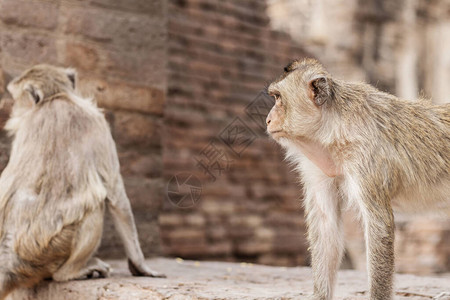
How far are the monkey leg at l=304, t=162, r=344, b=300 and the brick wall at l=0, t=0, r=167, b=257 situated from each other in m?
1.75

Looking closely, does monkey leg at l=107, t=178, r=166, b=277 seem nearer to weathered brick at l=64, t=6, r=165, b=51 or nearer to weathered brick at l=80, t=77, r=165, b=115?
weathered brick at l=80, t=77, r=165, b=115

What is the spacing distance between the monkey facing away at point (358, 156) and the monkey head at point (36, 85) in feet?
4.44

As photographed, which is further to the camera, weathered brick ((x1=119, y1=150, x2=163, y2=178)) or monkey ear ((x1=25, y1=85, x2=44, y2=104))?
weathered brick ((x1=119, y1=150, x2=163, y2=178))

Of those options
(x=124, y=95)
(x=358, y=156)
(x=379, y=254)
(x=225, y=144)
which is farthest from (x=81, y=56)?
(x=225, y=144)

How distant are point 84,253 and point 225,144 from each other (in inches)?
153

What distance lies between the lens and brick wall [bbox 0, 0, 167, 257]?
3619 mm

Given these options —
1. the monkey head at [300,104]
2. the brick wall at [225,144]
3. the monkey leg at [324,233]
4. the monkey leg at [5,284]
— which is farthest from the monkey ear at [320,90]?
the brick wall at [225,144]

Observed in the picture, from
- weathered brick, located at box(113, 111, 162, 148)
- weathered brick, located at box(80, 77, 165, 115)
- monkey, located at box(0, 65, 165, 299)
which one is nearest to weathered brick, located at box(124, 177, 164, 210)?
weathered brick, located at box(113, 111, 162, 148)

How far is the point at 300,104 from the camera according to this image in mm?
2391

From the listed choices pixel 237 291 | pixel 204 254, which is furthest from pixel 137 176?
pixel 204 254

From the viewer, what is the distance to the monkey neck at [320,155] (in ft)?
7.86

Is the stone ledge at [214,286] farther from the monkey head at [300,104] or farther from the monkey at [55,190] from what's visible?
the monkey head at [300,104]

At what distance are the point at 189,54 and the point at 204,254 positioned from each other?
2172 millimetres

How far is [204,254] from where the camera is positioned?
6.57m
